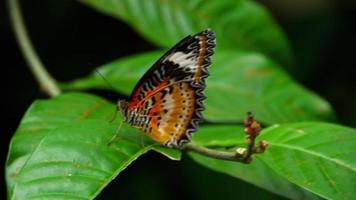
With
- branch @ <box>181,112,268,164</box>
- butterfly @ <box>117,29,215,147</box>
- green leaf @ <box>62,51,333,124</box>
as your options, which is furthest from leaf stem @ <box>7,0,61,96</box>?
branch @ <box>181,112,268,164</box>

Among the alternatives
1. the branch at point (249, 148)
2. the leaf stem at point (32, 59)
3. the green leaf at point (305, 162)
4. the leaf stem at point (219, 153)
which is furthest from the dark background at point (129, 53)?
the branch at point (249, 148)

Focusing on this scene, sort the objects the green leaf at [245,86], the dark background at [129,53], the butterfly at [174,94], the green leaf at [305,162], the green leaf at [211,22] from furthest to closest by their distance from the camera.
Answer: the dark background at [129,53]
the green leaf at [211,22]
the green leaf at [245,86]
the butterfly at [174,94]
the green leaf at [305,162]

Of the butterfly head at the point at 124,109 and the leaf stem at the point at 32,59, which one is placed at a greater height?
the leaf stem at the point at 32,59

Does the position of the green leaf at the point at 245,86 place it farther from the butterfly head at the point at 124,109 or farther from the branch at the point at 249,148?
the branch at the point at 249,148

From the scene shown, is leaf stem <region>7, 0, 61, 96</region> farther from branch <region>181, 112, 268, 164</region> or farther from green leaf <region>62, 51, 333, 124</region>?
branch <region>181, 112, 268, 164</region>

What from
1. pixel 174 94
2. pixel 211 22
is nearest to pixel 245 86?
pixel 211 22

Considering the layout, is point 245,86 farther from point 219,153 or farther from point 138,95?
point 219,153
